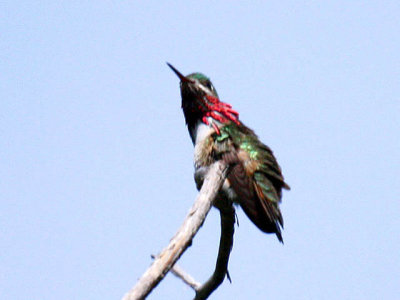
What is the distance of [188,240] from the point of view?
4707 mm

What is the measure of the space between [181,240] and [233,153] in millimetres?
2180

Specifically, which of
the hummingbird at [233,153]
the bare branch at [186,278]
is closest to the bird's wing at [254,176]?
the hummingbird at [233,153]

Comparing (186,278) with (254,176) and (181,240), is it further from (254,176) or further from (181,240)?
(181,240)

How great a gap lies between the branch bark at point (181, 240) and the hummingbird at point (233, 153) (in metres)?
0.66

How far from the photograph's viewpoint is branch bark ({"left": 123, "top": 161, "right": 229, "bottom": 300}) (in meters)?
4.16

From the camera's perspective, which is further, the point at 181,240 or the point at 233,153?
the point at 233,153

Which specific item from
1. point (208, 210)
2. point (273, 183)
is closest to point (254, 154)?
point (273, 183)

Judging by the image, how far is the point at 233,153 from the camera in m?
6.73

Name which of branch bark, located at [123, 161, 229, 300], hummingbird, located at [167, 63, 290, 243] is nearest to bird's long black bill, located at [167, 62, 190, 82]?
hummingbird, located at [167, 63, 290, 243]

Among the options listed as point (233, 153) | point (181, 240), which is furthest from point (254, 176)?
point (181, 240)

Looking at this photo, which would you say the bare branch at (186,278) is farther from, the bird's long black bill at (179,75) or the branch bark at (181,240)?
the bird's long black bill at (179,75)

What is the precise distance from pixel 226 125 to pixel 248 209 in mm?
1181

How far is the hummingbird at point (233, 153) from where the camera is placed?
6.46 m

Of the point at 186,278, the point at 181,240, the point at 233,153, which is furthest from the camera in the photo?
the point at 233,153
